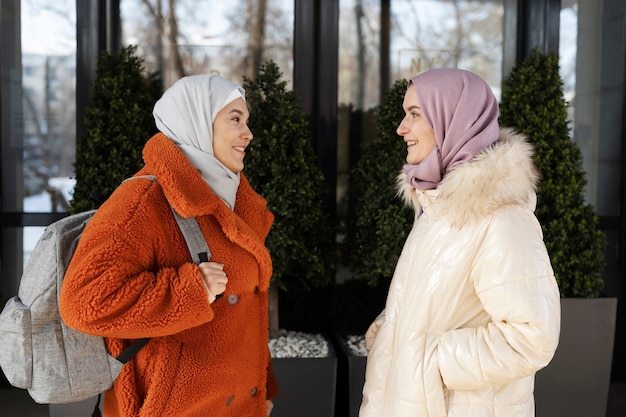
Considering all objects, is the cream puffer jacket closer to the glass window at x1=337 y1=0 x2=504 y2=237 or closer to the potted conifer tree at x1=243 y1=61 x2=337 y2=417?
the potted conifer tree at x1=243 y1=61 x2=337 y2=417

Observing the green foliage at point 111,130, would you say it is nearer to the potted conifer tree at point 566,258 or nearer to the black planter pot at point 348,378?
the black planter pot at point 348,378

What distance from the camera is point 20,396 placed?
4.12 metres

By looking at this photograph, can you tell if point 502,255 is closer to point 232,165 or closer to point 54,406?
point 232,165

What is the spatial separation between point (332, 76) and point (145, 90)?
4.26 ft

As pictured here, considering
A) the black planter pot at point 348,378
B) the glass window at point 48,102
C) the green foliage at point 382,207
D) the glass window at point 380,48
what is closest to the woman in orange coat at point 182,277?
the black planter pot at point 348,378

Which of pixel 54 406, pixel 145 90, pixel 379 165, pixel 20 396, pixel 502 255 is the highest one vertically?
pixel 145 90

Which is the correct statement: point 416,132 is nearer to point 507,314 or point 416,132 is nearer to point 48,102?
point 507,314

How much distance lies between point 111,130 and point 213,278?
222 centimetres

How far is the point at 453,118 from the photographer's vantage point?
1840mm

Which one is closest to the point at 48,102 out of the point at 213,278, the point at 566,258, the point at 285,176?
the point at 285,176

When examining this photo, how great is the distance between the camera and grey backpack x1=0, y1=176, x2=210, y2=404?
157 cm

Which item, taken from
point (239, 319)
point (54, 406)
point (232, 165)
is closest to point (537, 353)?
point (239, 319)

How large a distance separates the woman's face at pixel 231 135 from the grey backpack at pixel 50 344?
502 mm

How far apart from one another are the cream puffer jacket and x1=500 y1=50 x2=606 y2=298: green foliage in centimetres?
197
